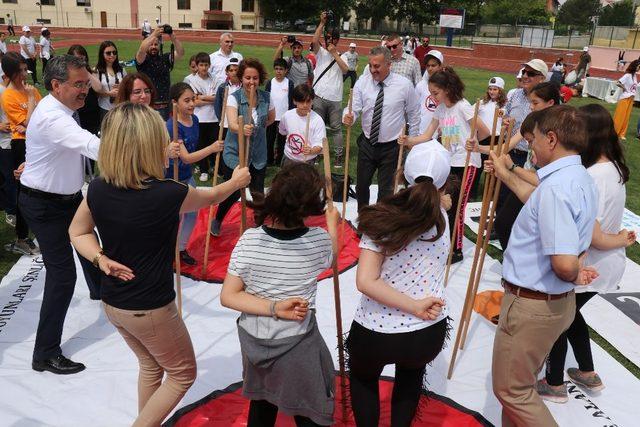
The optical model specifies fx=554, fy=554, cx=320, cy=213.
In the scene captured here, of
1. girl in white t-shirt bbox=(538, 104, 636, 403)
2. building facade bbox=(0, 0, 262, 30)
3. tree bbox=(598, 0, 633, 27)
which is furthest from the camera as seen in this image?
building facade bbox=(0, 0, 262, 30)

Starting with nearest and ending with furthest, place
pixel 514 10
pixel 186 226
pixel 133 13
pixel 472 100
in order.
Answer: pixel 186 226, pixel 472 100, pixel 133 13, pixel 514 10

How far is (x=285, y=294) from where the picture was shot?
2461 millimetres

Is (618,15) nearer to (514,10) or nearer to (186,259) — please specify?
(514,10)

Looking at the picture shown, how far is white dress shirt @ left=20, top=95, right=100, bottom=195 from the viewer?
334 centimetres

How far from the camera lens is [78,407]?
3.55 m

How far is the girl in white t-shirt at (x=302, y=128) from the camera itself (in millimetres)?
6035

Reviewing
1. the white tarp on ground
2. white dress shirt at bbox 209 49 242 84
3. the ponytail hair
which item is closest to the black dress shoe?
the white tarp on ground

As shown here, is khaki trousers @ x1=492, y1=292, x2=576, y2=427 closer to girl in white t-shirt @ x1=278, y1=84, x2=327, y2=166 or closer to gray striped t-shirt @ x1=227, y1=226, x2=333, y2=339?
gray striped t-shirt @ x1=227, y1=226, x2=333, y2=339

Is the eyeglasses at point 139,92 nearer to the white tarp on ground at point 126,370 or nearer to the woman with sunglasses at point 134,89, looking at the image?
the woman with sunglasses at point 134,89

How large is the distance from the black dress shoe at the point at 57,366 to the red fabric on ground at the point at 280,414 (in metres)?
0.94

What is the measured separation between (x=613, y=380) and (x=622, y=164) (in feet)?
5.82

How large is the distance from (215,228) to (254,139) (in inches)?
44.3

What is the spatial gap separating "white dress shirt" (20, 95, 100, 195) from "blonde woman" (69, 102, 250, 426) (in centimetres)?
81

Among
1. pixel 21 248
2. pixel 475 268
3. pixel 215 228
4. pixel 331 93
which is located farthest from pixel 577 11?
pixel 21 248
